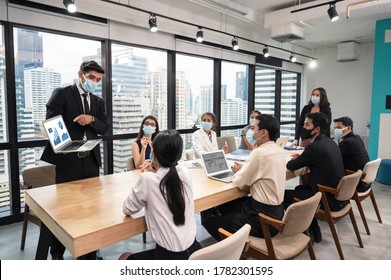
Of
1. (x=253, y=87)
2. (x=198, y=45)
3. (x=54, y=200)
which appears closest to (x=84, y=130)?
(x=54, y=200)

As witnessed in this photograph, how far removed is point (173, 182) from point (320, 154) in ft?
5.33

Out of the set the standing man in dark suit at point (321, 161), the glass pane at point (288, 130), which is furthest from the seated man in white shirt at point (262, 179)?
the glass pane at point (288, 130)

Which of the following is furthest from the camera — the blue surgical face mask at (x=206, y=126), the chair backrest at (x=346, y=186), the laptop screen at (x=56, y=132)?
the blue surgical face mask at (x=206, y=126)

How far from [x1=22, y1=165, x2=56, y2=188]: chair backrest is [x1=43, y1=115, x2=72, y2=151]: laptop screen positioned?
82 cm

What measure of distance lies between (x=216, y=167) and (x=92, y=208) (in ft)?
3.84

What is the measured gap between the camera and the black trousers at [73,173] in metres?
2.30

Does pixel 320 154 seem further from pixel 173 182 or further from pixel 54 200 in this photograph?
pixel 54 200

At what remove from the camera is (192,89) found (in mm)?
5520

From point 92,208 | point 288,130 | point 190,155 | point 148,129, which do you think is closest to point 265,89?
point 288,130

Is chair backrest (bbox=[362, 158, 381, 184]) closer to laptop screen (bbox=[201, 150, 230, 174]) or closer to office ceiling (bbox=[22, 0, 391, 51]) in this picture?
laptop screen (bbox=[201, 150, 230, 174])

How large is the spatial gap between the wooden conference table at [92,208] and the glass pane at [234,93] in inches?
151

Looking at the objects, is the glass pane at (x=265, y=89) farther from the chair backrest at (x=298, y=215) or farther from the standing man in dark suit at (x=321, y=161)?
the chair backrest at (x=298, y=215)

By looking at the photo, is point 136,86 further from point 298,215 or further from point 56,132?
point 298,215

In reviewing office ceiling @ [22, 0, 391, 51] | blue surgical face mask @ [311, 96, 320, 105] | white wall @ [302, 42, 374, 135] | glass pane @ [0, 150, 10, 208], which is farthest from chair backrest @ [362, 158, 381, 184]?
white wall @ [302, 42, 374, 135]
